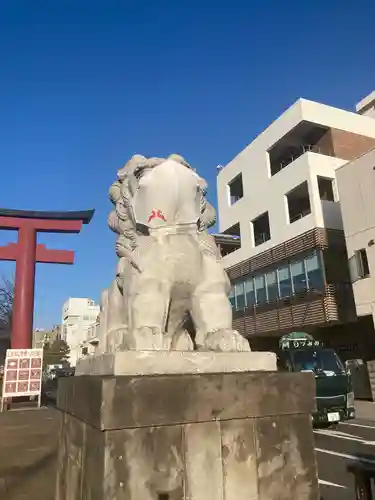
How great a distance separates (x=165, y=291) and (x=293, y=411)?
3.06 feet

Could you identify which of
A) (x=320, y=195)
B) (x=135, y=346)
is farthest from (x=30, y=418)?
(x=320, y=195)

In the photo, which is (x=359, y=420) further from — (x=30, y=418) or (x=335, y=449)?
(x=30, y=418)

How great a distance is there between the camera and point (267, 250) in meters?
15.9

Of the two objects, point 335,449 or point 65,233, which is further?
point 65,233

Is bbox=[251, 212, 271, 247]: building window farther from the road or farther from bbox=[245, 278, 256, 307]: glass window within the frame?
the road

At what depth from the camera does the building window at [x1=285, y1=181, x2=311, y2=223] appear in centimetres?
1502

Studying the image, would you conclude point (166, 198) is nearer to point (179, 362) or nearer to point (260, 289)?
point (179, 362)

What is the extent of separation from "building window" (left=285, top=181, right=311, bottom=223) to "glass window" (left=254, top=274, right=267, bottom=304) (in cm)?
270

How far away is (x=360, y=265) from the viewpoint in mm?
11258

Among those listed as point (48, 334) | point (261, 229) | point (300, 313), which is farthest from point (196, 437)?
point (48, 334)

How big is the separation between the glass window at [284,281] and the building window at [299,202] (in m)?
2.17

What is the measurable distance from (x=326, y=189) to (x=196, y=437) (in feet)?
48.1

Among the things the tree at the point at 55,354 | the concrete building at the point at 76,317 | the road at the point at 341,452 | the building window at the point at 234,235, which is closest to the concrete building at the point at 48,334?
the concrete building at the point at 76,317

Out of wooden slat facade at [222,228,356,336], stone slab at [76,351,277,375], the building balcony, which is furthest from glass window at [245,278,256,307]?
stone slab at [76,351,277,375]
